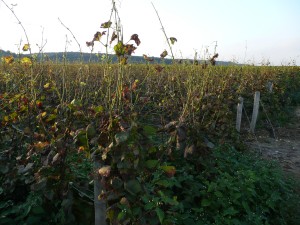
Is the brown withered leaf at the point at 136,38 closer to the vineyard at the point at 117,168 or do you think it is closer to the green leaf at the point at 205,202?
the vineyard at the point at 117,168

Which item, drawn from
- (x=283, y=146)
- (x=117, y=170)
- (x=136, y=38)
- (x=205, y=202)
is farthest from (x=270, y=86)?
(x=117, y=170)

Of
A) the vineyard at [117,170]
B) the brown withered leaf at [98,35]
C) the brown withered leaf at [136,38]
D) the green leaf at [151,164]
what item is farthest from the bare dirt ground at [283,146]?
the brown withered leaf at [98,35]

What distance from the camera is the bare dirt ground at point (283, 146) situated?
5954 mm

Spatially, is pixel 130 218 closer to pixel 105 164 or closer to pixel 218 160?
pixel 105 164

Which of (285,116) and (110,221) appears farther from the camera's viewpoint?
(285,116)

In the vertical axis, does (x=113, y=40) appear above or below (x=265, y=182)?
above

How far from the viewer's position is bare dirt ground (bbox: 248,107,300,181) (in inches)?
234

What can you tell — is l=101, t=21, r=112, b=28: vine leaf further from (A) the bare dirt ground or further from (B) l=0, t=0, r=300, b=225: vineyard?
(A) the bare dirt ground

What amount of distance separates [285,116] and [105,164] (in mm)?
8871

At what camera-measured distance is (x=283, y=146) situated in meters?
7.35

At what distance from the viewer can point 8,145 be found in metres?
3.34

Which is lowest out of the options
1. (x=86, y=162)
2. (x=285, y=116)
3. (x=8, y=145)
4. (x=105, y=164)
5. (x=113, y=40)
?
(x=285, y=116)

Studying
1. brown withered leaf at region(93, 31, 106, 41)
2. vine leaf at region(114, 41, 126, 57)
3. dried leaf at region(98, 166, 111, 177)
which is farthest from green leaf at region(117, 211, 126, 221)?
brown withered leaf at region(93, 31, 106, 41)

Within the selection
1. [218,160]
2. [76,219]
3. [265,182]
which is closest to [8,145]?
[76,219]
